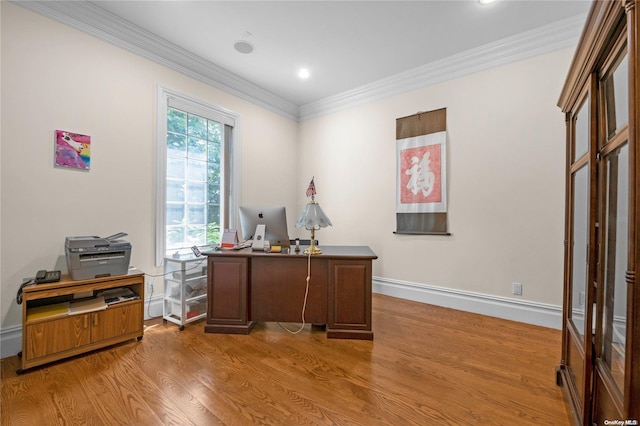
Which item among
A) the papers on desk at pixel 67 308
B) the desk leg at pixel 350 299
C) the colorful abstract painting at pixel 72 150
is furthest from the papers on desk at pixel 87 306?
the desk leg at pixel 350 299

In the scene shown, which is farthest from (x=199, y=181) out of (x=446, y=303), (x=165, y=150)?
(x=446, y=303)

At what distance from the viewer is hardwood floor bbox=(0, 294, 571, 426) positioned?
1.52m

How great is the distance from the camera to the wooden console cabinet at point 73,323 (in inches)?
75.4

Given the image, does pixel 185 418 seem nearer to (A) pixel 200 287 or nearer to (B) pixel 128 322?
(B) pixel 128 322

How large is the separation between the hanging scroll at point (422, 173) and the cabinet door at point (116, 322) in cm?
311

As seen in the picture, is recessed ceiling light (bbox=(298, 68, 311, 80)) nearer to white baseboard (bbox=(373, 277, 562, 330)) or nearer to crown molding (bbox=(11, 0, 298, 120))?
crown molding (bbox=(11, 0, 298, 120))

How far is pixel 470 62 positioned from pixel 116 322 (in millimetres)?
4525

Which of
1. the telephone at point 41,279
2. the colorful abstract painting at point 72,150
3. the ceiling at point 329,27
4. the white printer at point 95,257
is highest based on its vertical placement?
the ceiling at point 329,27

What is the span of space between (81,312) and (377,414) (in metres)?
2.30

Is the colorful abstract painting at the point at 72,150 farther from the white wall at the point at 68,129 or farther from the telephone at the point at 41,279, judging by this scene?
the telephone at the point at 41,279

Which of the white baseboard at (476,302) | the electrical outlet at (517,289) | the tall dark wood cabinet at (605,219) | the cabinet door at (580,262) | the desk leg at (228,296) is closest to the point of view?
the tall dark wood cabinet at (605,219)

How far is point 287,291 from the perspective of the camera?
2.63 meters

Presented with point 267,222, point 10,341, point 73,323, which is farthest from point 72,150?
point 267,222

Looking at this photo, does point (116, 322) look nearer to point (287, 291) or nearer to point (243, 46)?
point (287, 291)
